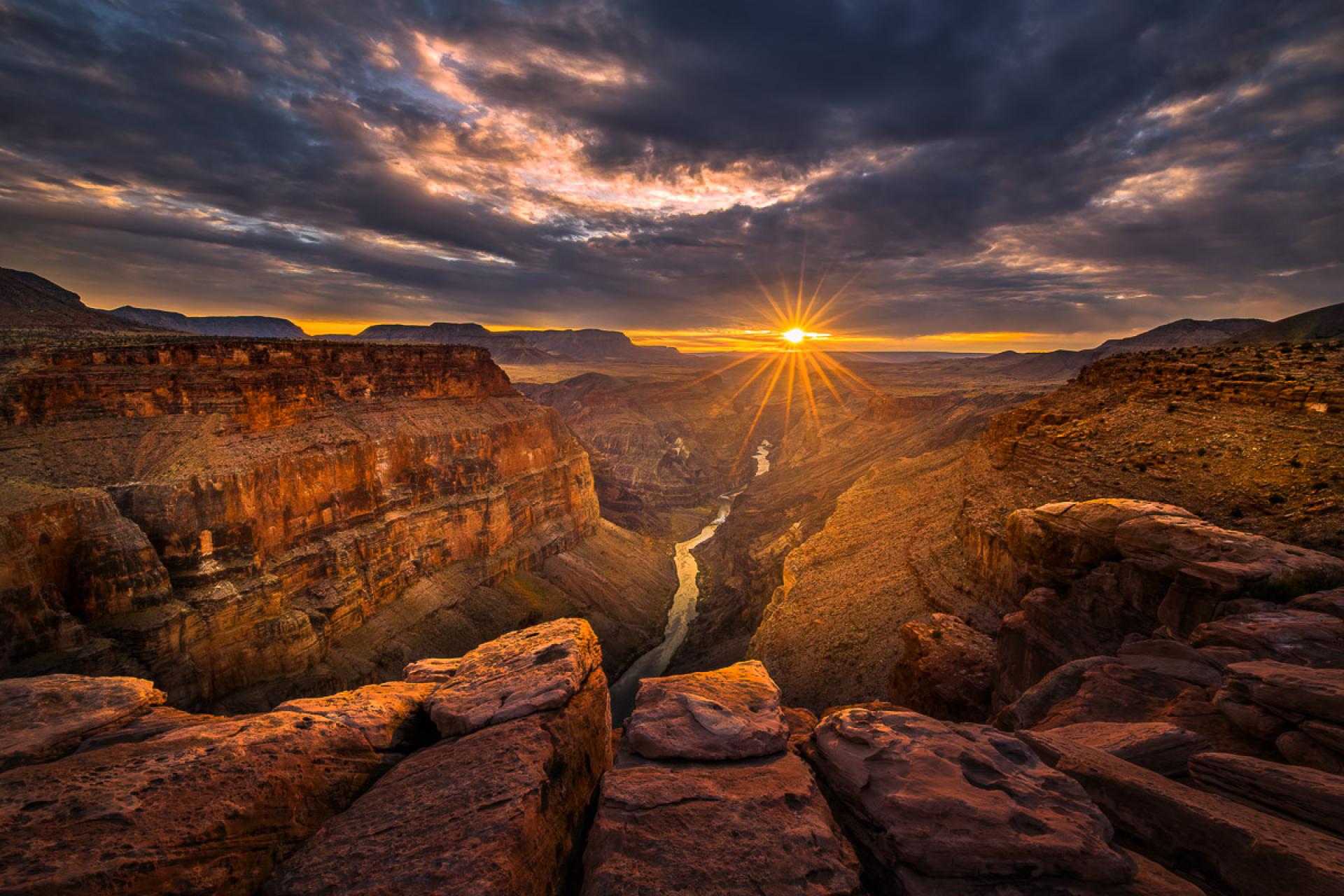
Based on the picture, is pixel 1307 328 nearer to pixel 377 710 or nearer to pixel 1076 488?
pixel 1076 488

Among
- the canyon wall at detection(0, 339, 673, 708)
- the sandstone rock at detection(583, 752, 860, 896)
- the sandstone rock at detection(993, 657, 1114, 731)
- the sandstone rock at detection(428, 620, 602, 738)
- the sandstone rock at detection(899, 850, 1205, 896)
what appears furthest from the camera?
the canyon wall at detection(0, 339, 673, 708)

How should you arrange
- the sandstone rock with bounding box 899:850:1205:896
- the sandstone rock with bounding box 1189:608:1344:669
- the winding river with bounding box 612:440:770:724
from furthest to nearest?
the winding river with bounding box 612:440:770:724
the sandstone rock with bounding box 1189:608:1344:669
the sandstone rock with bounding box 899:850:1205:896

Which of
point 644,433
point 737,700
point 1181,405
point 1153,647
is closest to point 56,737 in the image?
point 737,700

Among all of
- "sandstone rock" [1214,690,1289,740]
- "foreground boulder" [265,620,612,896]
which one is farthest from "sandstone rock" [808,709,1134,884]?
"foreground boulder" [265,620,612,896]

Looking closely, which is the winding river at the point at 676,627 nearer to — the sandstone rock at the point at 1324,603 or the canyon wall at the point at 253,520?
the canyon wall at the point at 253,520

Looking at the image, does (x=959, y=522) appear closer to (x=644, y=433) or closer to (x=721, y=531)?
(x=721, y=531)

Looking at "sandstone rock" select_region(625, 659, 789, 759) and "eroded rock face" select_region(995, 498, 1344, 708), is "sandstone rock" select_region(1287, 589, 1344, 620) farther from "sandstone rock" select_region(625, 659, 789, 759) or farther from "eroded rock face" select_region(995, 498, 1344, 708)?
"sandstone rock" select_region(625, 659, 789, 759)
